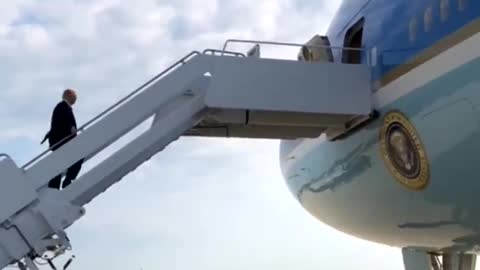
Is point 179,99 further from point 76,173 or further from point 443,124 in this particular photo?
point 443,124

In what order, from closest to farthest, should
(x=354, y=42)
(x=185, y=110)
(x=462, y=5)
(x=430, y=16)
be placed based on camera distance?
(x=462, y=5)
(x=430, y=16)
(x=185, y=110)
(x=354, y=42)

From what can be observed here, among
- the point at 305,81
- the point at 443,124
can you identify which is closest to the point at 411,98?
the point at 443,124

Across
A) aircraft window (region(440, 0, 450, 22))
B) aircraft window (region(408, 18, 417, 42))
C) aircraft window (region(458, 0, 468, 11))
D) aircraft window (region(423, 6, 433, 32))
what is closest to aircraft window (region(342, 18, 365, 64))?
aircraft window (region(408, 18, 417, 42))

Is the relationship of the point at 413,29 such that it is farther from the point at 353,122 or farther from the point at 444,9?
the point at 353,122

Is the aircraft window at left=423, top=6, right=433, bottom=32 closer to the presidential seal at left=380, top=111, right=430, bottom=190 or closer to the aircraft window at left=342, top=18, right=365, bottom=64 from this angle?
the presidential seal at left=380, top=111, right=430, bottom=190

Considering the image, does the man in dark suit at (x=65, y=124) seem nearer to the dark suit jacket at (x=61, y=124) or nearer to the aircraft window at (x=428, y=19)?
the dark suit jacket at (x=61, y=124)

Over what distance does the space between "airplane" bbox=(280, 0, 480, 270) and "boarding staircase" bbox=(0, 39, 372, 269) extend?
1.49 ft

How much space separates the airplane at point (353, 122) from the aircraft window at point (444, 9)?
0.5 inches

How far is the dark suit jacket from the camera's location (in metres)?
8.52

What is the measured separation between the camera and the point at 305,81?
8.21 m

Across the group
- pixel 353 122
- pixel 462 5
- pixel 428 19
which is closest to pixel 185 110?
pixel 353 122

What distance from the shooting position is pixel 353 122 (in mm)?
8422

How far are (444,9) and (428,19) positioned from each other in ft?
0.87

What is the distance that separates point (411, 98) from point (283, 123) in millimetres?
1823
